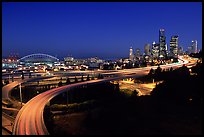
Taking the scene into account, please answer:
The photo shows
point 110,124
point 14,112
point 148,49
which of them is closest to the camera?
point 110,124

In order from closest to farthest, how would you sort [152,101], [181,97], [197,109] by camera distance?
1. [197,109]
2. [181,97]
3. [152,101]

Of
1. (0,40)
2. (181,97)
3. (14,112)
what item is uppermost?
Answer: (0,40)

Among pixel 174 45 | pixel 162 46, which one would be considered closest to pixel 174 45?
pixel 174 45

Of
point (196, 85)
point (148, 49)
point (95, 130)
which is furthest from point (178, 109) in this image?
point (148, 49)

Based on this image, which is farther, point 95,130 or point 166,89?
point 166,89

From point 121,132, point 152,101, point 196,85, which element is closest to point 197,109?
point 196,85

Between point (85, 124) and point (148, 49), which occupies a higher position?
point (148, 49)

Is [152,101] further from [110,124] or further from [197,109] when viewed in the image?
[110,124]

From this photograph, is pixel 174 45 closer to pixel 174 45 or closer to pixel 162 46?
pixel 174 45

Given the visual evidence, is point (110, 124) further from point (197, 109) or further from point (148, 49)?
point (148, 49)
